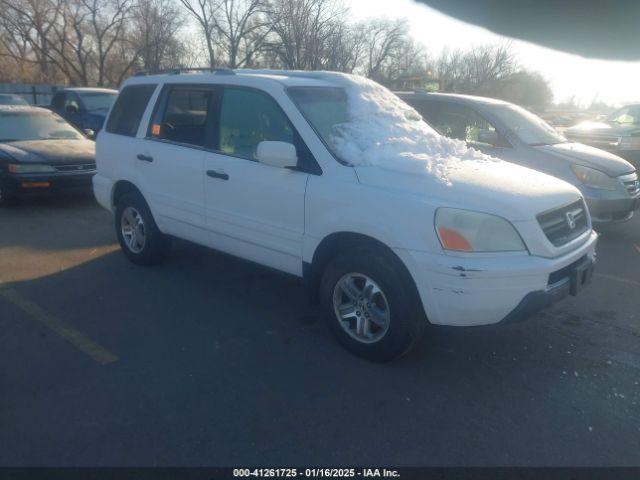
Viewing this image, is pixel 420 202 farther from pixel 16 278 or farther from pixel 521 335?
pixel 16 278

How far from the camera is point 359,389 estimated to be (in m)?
3.46

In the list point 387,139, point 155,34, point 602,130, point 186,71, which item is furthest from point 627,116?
point 155,34

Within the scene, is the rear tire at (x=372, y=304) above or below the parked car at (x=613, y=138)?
below

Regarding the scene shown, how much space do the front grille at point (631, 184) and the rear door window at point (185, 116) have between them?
504 cm

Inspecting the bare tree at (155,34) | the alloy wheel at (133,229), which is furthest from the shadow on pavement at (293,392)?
the bare tree at (155,34)

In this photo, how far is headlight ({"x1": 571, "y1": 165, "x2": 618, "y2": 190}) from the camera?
6613 mm

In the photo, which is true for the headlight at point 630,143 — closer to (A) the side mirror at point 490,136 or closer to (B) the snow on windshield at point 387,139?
(A) the side mirror at point 490,136

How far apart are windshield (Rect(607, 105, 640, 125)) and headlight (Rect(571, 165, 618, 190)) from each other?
21.1 ft

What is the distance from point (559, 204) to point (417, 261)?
113 centimetres

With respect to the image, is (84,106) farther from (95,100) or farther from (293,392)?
(293,392)

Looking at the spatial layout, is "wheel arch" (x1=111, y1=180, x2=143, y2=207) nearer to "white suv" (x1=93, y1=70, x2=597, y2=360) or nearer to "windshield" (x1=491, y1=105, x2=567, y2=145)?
"white suv" (x1=93, y1=70, x2=597, y2=360)

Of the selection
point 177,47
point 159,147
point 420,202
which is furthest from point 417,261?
point 177,47

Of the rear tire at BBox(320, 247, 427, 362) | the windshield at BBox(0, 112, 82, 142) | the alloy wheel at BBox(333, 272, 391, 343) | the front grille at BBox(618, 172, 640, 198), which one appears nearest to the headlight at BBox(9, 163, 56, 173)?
the windshield at BBox(0, 112, 82, 142)

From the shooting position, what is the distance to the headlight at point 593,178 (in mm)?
6613
